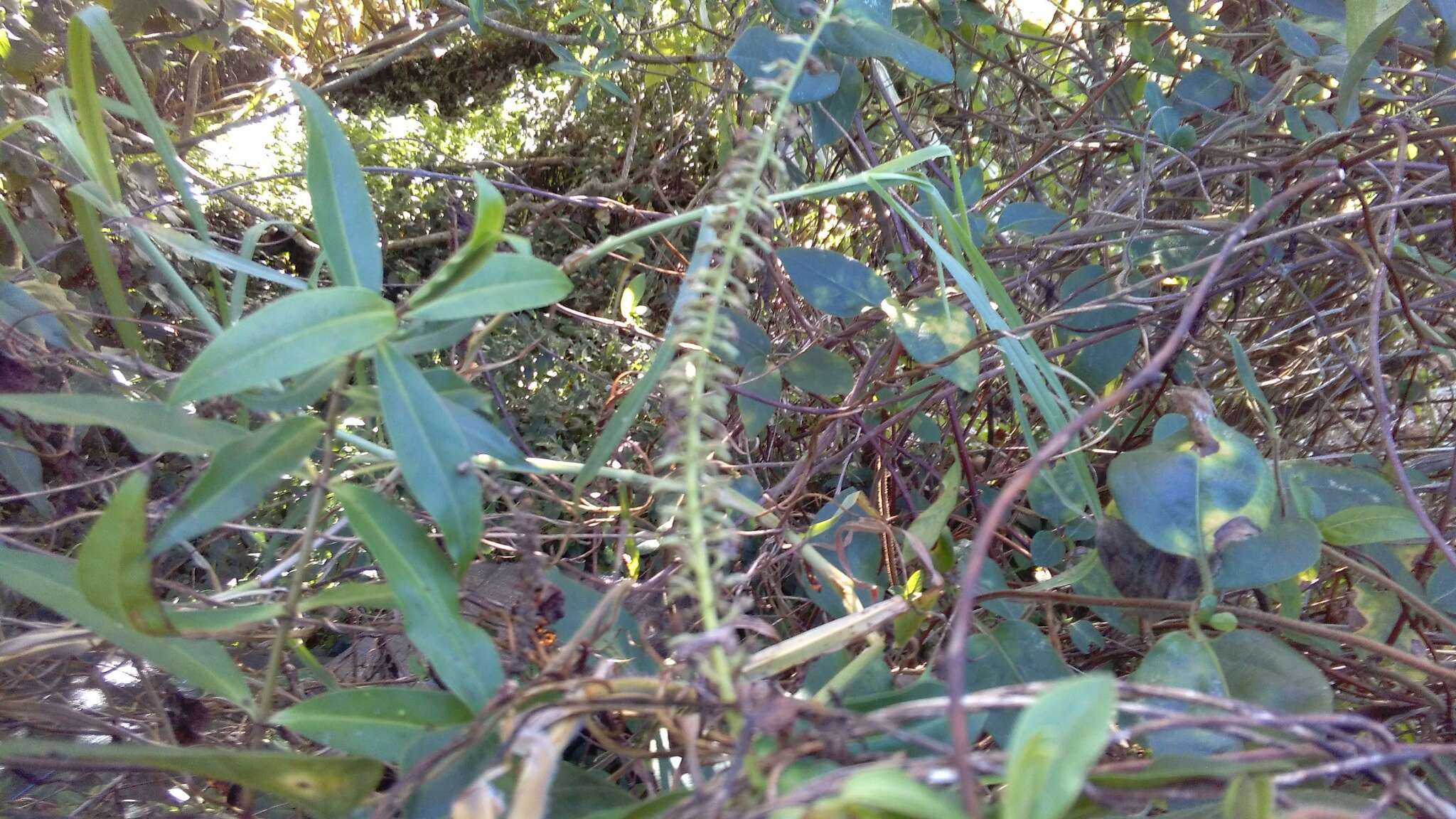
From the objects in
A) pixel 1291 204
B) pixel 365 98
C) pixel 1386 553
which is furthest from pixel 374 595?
pixel 365 98

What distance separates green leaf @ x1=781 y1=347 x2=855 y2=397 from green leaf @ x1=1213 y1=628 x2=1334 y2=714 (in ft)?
1.00

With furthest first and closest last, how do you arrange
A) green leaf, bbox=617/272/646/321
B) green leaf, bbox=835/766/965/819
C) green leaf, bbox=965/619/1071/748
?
green leaf, bbox=617/272/646/321 < green leaf, bbox=965/619/1071/748 < green leaf, bbox=835/766/965/819

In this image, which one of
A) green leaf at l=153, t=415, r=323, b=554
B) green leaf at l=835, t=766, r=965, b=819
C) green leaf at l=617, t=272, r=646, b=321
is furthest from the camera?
green leaf at l=617, t=272, r=646, b=321

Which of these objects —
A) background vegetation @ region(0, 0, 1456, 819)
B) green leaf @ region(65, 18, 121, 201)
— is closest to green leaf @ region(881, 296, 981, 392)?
background vegetation @ region(0, 0, 1456, 819)

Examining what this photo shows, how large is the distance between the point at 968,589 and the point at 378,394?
0.76 ft

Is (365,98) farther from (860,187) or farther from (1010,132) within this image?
(860,187)

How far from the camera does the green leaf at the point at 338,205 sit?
0.34 m

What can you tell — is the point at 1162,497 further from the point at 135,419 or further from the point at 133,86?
the point at 133,86

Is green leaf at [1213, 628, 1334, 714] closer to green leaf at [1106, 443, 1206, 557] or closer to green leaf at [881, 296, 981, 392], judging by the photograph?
green leaf at [1106, 443, 1206, 557]

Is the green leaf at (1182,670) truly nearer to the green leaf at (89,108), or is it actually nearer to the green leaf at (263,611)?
the green leaf at (263,611)

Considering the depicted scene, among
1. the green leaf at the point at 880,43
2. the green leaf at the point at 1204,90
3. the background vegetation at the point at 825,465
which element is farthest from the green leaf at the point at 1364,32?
the green leaf at the point at 880,43

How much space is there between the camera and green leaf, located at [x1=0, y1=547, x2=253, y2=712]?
1.07ft

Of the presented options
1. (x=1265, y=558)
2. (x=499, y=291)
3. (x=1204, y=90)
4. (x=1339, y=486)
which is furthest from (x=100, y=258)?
(x=1204, y=90)

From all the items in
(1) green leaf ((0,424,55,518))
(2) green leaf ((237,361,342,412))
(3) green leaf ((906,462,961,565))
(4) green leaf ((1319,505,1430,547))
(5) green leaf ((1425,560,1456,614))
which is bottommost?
(5) green leaf ((1425,560,1456,614))
